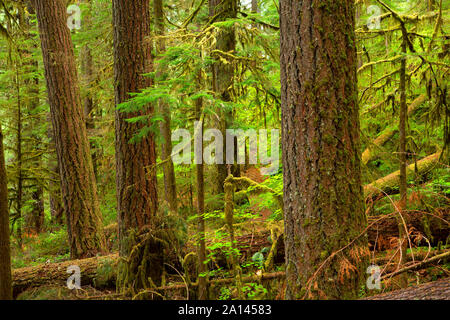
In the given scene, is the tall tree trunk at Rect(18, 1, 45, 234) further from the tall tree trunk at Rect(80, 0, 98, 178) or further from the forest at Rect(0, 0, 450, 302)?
the tall tree trunk at Rect(80, 0, 98, 178)

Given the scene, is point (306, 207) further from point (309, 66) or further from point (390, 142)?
point (390, 142)

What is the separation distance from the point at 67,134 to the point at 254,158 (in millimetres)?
5769

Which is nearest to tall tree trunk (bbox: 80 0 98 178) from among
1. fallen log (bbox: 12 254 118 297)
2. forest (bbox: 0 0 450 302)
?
forest (bbox: 0 0 450 302)

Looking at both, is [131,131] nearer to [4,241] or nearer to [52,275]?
[4,241]

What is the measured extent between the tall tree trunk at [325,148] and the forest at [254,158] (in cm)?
1

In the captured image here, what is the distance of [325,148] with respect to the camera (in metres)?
3.04

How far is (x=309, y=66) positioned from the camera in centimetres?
307

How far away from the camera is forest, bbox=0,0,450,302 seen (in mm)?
3062

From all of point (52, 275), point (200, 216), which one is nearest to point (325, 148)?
point (200, 216)

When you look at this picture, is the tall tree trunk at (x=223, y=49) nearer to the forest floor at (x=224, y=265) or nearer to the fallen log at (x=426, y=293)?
the forest floor at (x=224, y=265)

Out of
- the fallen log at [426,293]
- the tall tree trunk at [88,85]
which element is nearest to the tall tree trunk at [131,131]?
the fallen log at [426,293]

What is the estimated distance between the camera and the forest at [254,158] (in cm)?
306
